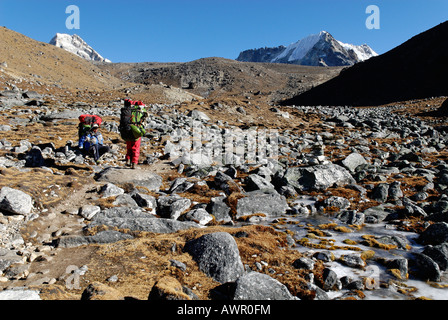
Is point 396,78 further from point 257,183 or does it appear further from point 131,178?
point 131,178

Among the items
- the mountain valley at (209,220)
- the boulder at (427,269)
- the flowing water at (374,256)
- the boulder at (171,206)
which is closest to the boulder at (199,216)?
the mountain valley at (209,220)

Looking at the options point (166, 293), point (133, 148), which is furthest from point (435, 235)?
point (133, 148)

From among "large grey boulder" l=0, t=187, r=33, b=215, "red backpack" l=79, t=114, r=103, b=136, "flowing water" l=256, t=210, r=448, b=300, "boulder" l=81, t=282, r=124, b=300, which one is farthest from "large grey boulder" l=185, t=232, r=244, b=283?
"red backpack" l=79, t=114, r=103, b=136

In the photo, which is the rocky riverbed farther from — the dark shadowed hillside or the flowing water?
the dark shadowed hillside

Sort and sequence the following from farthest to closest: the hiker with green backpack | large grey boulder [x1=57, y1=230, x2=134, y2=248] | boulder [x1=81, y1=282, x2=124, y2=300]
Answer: the hiker with green backpack < large grey boulder [x1=57, y1=230, x2=134, y2=248] < boulder [x1=81, y1=282, x2=124, y2=300]

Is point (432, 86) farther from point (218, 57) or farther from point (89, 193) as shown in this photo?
point (218, 57)

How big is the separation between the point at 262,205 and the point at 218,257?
3.93 m

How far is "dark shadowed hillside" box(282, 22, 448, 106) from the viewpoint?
188ft

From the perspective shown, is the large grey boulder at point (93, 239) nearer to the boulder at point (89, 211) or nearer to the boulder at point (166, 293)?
the boulder at point (89, 211)

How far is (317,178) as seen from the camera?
10086 mm

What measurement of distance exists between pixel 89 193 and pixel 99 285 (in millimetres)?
4684

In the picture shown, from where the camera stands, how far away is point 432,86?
182 feet

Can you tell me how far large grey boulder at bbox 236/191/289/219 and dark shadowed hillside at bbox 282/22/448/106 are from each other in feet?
190

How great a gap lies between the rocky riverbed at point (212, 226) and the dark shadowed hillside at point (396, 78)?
5281 cm
